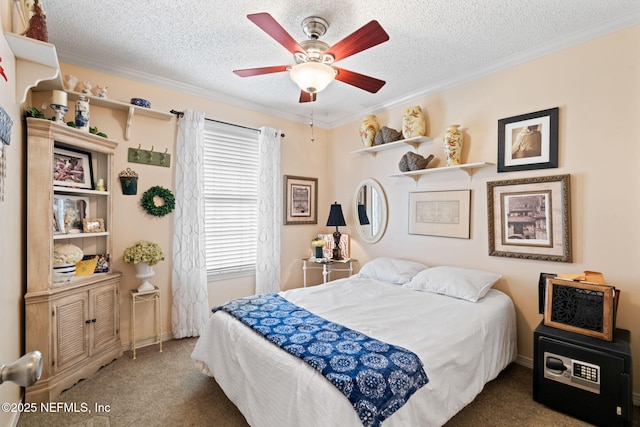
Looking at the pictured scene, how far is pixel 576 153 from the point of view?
2357 mm

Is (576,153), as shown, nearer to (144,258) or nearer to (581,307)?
(581,307)

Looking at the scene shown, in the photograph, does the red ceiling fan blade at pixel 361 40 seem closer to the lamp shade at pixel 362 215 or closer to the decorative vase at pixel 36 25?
the decorative vase at pixel 36 25

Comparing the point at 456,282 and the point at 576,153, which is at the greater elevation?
the point at 576,153

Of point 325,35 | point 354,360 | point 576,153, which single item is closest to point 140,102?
point 325,35

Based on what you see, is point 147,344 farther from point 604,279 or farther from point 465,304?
point 604,279

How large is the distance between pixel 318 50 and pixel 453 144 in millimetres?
1616

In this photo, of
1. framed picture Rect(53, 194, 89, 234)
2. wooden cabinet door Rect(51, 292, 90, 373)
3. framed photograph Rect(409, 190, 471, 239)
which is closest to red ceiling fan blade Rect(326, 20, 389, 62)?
framed photograph Rect(409, 190, 471, 239)

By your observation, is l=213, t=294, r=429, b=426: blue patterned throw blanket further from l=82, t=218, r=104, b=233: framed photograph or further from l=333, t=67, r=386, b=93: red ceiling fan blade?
l=333, t=67, r=386, b=93: red ceiling fan blade

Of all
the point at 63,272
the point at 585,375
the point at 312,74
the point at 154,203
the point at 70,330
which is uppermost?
the point at 312,74

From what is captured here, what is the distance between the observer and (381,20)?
2162mm

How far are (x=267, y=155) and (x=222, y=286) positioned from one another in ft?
5.56

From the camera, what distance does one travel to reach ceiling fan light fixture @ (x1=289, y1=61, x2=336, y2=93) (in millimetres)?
1931

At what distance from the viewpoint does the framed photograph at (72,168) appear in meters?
2.42

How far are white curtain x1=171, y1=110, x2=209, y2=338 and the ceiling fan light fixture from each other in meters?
1.72
